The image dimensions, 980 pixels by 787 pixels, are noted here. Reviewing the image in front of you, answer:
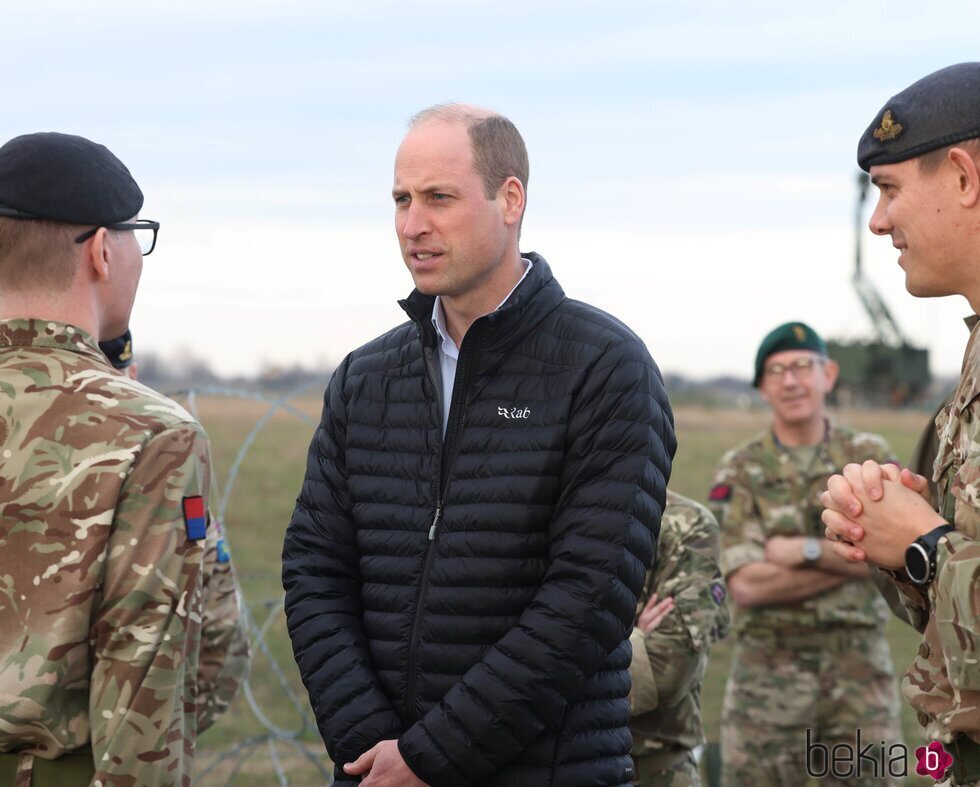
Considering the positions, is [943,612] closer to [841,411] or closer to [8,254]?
[8,254]

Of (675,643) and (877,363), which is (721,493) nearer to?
(675,643)

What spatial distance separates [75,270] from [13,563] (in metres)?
0.70

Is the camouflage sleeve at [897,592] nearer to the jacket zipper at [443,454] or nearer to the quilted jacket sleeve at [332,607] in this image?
the jacket zipper at [443,454]

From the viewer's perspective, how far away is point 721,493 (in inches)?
258

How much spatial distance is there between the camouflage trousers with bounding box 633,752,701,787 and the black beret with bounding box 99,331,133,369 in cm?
220

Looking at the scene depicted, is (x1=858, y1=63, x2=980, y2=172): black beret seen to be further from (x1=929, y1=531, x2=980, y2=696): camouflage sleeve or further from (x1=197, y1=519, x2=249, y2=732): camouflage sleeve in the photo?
(x1=197, y1=519, x2=249, y2=732): camouflage sleeve

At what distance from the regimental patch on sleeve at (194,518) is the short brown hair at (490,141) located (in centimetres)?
113

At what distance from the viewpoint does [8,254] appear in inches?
118

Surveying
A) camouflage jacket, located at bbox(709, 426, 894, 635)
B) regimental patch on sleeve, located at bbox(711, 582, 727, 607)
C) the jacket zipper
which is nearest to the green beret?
camouflage jacket, located at bbox(709, 426, 894, 635)

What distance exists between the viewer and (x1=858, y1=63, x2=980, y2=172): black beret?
2.83 m

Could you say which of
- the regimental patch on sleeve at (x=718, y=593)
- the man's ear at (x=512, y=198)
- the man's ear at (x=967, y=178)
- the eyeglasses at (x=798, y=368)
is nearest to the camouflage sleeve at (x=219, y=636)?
the man's ear at (x=512, y=198)

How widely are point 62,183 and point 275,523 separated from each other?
13.5 meters

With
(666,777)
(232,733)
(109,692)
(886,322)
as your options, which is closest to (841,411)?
(886,322)

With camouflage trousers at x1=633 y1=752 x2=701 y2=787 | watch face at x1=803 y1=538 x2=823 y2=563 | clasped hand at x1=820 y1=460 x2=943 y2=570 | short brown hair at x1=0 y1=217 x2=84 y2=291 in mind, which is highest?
short brown hair at x1=0 y1=217 x2=84 y2=291
